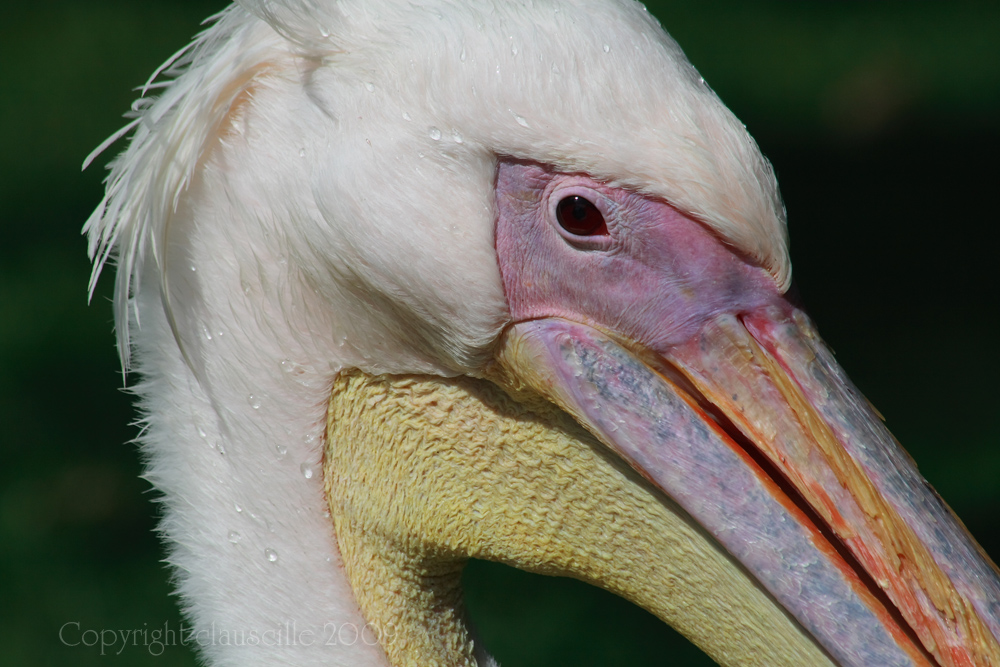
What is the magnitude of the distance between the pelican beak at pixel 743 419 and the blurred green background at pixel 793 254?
1.98m

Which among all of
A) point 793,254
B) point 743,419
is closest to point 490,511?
point 743,419

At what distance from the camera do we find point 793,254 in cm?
613

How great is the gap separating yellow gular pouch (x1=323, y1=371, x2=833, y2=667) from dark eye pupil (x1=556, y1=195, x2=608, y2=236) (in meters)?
Answer: 0.31

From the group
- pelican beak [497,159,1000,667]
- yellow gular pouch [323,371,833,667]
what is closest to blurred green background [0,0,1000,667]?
yellow gular pouch [323,371,833,667]

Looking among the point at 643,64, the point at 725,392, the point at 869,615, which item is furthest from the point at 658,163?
the point at 869,615

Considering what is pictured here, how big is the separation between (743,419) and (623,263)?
0.30 metres

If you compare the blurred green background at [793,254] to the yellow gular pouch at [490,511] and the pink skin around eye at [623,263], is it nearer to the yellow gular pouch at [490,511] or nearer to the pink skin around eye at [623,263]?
the yellow gular pouch at [490,511]

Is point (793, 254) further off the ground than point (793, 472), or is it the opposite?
point (793, 472)

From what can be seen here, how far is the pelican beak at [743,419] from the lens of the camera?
1.50 meters

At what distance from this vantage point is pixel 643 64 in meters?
1.54

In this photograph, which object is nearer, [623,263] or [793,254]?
[623,263]

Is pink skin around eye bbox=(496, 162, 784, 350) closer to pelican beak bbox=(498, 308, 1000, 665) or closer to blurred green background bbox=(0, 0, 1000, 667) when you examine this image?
pelican beak bbox=(498, 308, 1000, 665)

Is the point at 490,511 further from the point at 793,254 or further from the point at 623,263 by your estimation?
the point at 793,254

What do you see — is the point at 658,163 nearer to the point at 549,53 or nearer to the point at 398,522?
the point at 549,53
